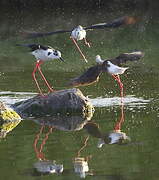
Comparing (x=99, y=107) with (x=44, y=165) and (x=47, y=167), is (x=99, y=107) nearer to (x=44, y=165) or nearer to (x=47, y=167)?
(x=44, y=165)

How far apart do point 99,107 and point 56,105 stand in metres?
0.93

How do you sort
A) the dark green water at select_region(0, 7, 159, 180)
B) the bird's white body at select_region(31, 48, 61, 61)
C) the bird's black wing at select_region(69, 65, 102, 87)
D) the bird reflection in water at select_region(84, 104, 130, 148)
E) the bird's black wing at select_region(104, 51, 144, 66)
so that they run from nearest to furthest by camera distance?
the dark green water at select_region(0, 7, 159, 180), the bird reflection in water at select_region(84, 104, 130, 148), the bird's black wing at select_region(69, 65, 102, 87), the bird's black wing at select_region(104, 51, 144, 66), the bird's white body at select_region(31, 48, 61, 61)

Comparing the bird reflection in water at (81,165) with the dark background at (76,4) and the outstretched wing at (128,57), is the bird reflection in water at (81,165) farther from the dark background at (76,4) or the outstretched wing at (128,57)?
the dark background at (76,4)

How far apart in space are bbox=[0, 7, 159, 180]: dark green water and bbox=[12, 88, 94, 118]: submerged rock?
0.35 metres

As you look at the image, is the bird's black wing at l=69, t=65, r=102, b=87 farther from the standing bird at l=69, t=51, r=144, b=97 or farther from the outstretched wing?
the outstretched wing

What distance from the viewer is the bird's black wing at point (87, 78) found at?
13258 millimetres

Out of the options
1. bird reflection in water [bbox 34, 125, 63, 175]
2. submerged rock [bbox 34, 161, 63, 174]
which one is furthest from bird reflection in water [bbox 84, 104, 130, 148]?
submerged rock [bbox 34, 161, 63, 174]

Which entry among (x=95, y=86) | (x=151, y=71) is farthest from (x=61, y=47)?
(x=95, y=86)

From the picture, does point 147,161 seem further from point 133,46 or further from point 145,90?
point 133,46

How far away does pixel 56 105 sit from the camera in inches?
542

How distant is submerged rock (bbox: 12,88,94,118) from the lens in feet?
45.2

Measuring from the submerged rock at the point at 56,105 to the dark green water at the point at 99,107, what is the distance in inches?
13.8

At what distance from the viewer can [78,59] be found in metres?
21.7

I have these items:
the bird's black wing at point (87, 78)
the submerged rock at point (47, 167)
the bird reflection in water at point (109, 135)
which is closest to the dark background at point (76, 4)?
the bird's black wing at point (87, 78)
